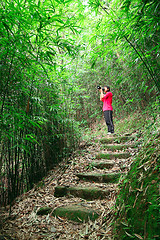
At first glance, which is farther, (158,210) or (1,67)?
(1,67)

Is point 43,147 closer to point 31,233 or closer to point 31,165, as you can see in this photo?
point 31,165

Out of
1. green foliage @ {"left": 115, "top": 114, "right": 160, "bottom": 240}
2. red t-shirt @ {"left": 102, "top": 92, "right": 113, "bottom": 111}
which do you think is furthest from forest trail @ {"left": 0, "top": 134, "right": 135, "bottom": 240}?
red t-shirt @ {"left": 102, "top": 92, "right": 113, "bottom": 111}

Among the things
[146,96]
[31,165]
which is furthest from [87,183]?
[146,96]

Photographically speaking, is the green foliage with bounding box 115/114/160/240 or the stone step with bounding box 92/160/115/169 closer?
the green foliage with bounding box 115/114/160/240

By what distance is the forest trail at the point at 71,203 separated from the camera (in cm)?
139

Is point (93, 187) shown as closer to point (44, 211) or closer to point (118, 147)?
point (44, 211)

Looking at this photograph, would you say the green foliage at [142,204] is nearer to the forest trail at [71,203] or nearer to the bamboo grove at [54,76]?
the forest trail at [71,203]

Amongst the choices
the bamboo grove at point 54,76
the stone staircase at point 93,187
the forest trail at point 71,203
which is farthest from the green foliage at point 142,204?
the bamboo grove at point 54,76

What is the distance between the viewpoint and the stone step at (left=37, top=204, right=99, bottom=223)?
1.53 m

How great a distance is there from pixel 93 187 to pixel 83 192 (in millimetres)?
157

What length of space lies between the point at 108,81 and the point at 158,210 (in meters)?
5.47

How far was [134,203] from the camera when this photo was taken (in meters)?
1.09

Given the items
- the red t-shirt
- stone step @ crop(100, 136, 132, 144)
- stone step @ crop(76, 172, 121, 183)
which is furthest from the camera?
the red t-shirt

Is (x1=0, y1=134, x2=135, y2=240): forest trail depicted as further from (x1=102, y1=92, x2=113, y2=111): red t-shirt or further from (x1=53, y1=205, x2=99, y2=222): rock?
(x1=102, y1=92, x2=113, y2=111): red t-shirt
